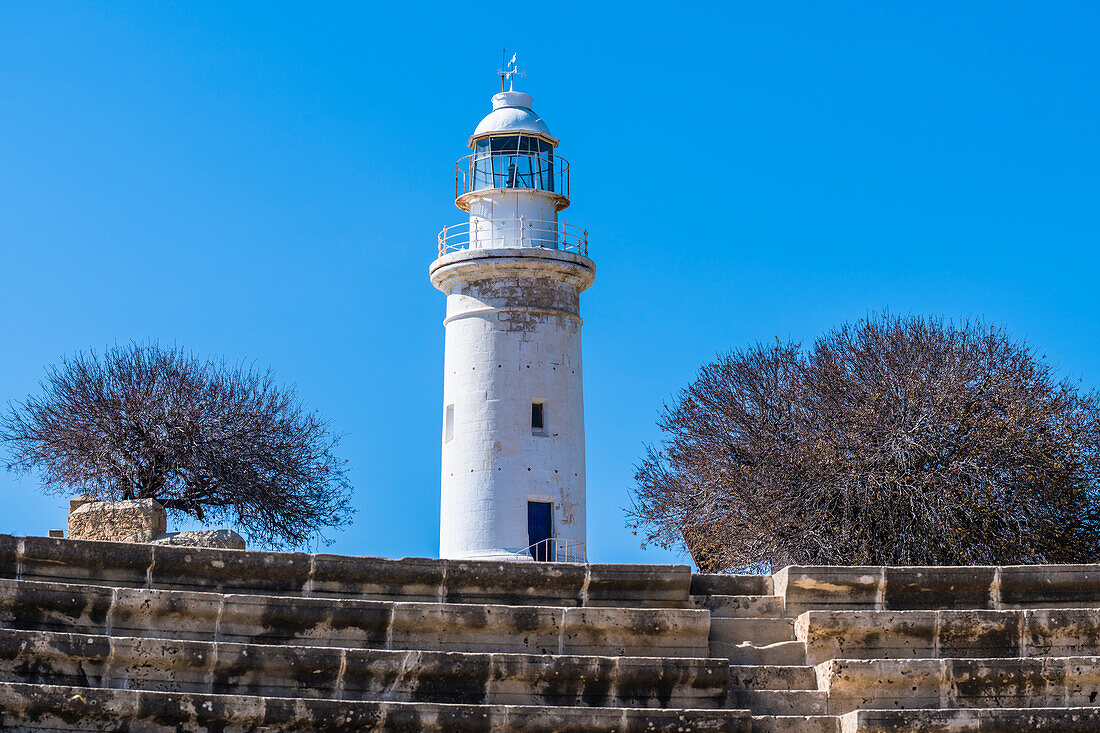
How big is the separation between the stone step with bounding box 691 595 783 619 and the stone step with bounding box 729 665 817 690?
0.92 m

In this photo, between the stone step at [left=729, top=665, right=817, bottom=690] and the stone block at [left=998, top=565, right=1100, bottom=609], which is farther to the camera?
the stone block at [left=998, top=565, right=1100, bottom=609]

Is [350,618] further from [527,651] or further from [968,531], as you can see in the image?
[968,531]

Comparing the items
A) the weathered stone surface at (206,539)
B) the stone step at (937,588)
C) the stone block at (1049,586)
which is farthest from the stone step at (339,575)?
the weathered stone surface at (206,539)

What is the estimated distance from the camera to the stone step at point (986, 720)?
35.1 ft

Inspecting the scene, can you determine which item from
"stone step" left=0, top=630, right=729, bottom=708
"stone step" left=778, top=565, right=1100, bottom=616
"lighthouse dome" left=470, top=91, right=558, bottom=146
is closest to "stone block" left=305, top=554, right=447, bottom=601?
"stone step" left=0, top=630, right=729, bottom=708

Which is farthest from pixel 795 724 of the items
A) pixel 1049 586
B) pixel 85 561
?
pixel 85 561

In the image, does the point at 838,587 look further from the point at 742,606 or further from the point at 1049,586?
the point at 1049,586

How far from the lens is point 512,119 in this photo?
104 ft

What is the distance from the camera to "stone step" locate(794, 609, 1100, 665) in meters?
11.7

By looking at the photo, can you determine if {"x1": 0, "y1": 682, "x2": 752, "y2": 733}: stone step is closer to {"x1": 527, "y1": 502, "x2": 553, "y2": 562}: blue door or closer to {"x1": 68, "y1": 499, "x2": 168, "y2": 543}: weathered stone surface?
{"x1": 68, "y1": 499, "x2": 168, "y2": 543}: weathered stone surface

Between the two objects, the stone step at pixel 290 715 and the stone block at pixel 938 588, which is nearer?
the stone step at pixel 290 715

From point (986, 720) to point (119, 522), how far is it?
13.0m

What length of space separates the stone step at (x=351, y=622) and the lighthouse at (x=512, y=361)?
1692 centimetres

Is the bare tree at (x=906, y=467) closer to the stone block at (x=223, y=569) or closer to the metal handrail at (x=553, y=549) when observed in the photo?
the metal handrail at (x=553, y=549)
